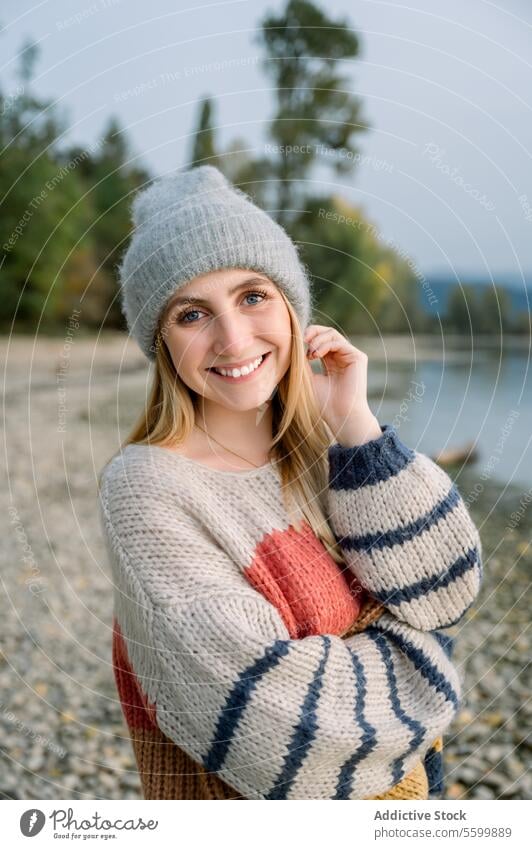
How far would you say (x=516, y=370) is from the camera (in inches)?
111

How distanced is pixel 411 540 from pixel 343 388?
8.7 inches

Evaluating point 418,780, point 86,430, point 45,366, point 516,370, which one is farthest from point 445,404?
point 45,366

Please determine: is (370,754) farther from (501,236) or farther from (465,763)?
(465,763)

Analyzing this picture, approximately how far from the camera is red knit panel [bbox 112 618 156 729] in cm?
104

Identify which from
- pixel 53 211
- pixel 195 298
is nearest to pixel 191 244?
pixel 195 298

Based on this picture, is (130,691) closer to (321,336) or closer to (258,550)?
(258,550)

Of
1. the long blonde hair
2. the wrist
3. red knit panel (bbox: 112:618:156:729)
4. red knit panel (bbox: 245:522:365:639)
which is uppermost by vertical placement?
the wrist

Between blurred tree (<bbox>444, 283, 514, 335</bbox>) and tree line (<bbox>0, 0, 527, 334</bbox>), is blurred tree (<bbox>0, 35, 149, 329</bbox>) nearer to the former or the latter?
tree line (<bbox>0, 0, 527, 334</bbox>)

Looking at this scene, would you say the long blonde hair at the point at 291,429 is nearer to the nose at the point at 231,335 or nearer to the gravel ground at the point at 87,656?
the nose at the point at 231,335

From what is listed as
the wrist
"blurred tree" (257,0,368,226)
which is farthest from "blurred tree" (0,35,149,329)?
the wrist

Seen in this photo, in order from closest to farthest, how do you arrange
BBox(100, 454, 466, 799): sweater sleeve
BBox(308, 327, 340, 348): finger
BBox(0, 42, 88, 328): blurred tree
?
BBox(100, 454, 466, 799): sweater sleeve, BBox(308, 327, 340, 348): finger, BBox(0, 42, 88, 328): blurred tree

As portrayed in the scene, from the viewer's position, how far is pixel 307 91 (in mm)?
1743
